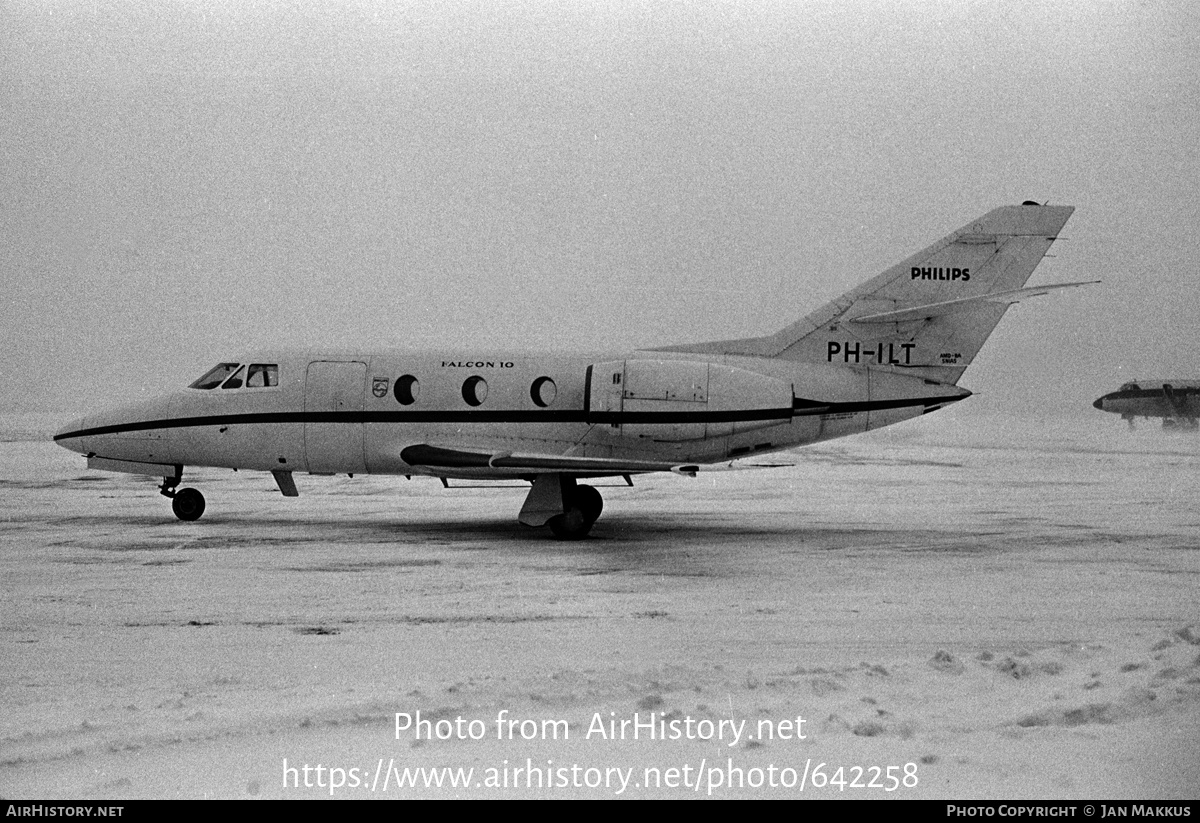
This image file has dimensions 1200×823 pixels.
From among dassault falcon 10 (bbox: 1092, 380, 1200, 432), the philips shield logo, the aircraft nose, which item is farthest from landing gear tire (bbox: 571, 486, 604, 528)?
dassault falcon 10 (bbox: 1092, 380, 1200, 432)

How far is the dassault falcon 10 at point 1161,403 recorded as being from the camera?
51031 mm

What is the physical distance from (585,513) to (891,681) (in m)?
8.73

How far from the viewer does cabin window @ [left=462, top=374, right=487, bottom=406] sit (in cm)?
1627

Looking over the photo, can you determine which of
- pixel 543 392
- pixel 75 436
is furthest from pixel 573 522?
pixel 75 436

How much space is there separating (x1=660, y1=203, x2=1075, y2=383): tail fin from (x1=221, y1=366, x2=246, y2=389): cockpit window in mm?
8111

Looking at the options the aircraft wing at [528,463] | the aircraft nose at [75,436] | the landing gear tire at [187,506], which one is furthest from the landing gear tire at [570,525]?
the aircraft nose at [75,436]

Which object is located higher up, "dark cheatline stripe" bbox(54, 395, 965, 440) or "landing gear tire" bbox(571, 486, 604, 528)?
"dark cheatline stripe" bbox(54, 395, 965, 440)

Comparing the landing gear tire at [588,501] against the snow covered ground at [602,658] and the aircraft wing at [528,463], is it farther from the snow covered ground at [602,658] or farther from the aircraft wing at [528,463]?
the aircraft wing at [528,463]

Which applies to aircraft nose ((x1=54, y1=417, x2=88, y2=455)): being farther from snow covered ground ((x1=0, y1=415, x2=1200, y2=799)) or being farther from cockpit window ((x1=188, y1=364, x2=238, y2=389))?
cockpit window ((x1=188, y1=364, x2=238, y2=389))

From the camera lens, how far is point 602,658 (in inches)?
316

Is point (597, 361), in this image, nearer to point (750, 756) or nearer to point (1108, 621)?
point (1108, 621)

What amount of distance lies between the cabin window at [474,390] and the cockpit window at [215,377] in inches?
134

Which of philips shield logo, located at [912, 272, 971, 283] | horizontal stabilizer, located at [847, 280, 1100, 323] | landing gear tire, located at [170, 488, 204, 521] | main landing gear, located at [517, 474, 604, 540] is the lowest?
landing gear tire, located at [170, 488, 204, 521]

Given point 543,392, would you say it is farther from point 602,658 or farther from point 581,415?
point 602,658
